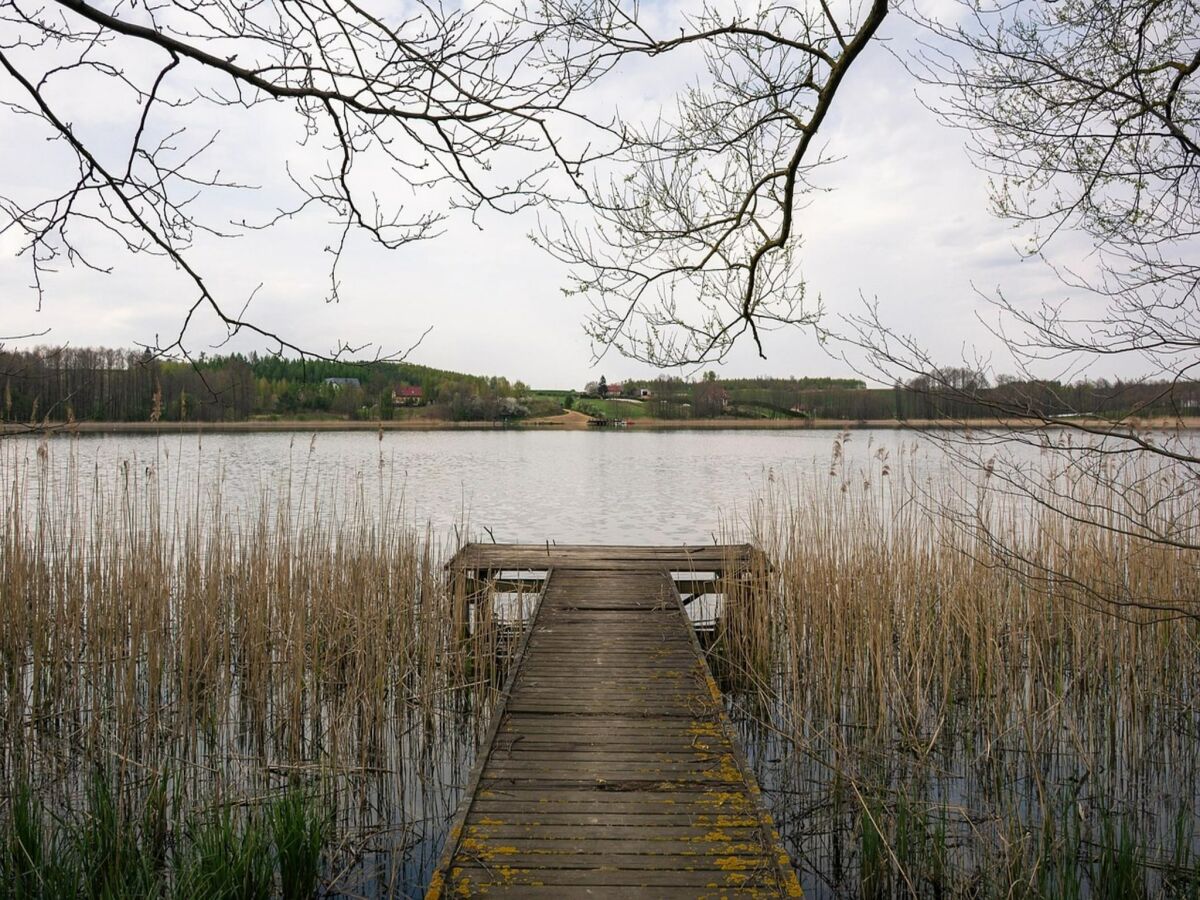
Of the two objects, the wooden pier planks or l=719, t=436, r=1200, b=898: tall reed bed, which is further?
the wooden pier planks

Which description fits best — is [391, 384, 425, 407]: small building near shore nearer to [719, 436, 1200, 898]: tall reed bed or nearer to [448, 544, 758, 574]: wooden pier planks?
[448, 544, 758, 574]: wooden pier planks

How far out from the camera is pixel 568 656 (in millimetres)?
4945

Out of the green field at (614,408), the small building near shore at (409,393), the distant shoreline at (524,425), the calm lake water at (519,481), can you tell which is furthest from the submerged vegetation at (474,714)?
the green field at (614,408)

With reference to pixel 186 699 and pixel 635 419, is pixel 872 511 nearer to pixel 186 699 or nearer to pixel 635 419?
→ pixel 186 699

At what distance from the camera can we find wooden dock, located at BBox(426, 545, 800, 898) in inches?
101

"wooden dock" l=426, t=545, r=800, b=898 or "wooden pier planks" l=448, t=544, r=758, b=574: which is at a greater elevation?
"wooden pier planks" l=448, t=544, r=758, b=574

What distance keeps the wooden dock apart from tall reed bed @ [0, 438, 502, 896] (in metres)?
0.54

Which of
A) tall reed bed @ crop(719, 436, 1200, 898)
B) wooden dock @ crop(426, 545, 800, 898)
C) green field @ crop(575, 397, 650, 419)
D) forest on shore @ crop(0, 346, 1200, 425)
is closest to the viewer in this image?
wooden dock @ crop(426, 545, 800, 898)

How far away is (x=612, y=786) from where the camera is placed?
3213 millimetres

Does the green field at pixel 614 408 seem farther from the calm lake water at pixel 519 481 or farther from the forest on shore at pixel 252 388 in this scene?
the forest on shore at pixel 252 388

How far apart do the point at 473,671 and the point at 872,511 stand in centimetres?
335

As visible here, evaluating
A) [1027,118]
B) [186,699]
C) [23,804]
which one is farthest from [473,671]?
[1027,118]

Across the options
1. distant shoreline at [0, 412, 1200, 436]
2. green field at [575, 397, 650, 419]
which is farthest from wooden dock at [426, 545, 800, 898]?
green field at [575, 397, 650, 419]

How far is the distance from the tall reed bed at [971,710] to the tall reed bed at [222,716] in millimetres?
1913
